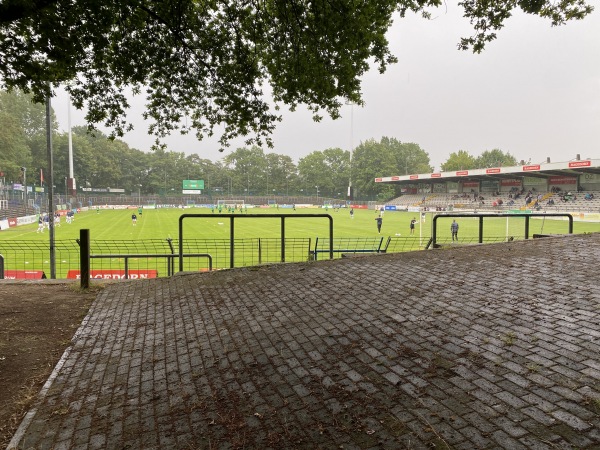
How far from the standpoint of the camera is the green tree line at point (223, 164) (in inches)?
3489

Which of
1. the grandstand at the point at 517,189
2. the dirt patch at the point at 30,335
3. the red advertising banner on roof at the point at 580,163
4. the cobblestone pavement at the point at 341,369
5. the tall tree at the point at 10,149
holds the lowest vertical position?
the dirt patch at the point at 30,335

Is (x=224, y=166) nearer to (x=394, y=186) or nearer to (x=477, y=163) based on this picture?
(x=394, y=186)

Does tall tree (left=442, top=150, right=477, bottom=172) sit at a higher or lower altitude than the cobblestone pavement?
higher

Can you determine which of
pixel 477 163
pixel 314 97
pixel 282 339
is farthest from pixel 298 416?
pixel 477 163

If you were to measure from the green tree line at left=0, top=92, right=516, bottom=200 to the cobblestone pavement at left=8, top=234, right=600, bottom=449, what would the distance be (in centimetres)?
8525

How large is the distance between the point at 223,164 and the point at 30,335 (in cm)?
13297

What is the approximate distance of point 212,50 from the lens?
8.25 metres

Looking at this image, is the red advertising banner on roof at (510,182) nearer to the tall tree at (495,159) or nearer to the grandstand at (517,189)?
the grandstand at (517,189)

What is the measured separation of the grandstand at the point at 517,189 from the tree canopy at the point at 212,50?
4759cm

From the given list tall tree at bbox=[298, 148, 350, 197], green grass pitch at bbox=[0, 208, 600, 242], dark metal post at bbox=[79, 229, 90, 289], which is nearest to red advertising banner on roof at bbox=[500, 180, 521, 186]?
green grass pitch at bbox=[0, 208, 600, 242]

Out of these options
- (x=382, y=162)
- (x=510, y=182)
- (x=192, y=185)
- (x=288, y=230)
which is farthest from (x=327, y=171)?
(x=288, y=230)

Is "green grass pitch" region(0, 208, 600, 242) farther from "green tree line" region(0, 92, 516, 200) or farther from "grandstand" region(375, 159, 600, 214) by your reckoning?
"green tree line" region(0, 92, 516, 200)

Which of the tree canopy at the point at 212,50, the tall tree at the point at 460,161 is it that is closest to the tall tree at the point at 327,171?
the tall tree at the point at 460,161

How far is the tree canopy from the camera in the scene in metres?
6.23
